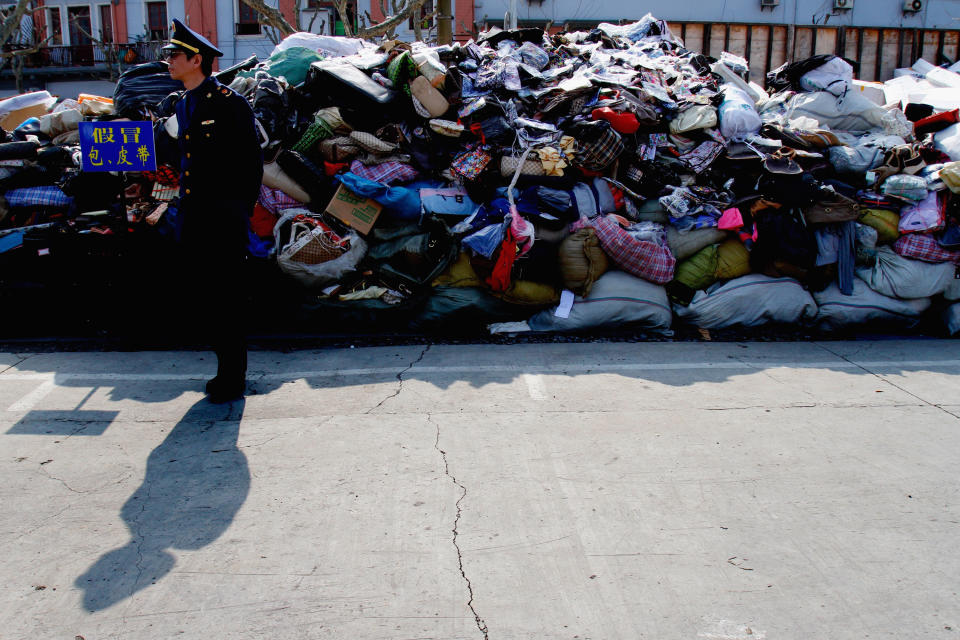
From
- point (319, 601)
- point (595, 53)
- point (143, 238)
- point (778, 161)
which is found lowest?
point (319, 601)

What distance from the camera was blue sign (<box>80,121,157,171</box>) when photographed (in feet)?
16.2

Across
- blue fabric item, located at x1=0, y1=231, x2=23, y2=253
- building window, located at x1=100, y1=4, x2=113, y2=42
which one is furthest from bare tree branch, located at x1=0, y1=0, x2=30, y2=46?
blue fabric item, located at x1=0, y1=231, x2=23, y2=253

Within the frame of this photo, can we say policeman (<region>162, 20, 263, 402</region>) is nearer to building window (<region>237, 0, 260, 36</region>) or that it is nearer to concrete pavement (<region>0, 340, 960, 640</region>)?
concrete pavement (<region>0, 340, 960, 640</region>)

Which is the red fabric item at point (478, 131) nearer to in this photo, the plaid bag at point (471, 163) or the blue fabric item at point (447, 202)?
the plaid bag at point (471, 163)

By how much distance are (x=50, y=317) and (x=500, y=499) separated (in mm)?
4071

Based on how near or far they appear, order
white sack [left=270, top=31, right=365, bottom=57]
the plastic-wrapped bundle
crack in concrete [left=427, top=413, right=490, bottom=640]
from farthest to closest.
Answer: white sack [left=270, top=31, right=365, bottom=57], the plastic-wrapped bundle, crack in concrete [left=427, top=413, right=490, bottom=640]

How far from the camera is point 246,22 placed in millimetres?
26000

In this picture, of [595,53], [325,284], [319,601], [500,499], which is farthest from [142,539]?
[595,53]

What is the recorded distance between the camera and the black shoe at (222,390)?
3.98 metres

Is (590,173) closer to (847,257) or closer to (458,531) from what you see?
(847,257)

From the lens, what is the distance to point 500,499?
3000 mm

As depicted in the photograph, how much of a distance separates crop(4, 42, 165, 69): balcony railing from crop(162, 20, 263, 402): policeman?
25529 mm

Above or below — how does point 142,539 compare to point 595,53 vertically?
→ below

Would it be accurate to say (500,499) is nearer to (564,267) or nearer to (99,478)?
(99,478)
